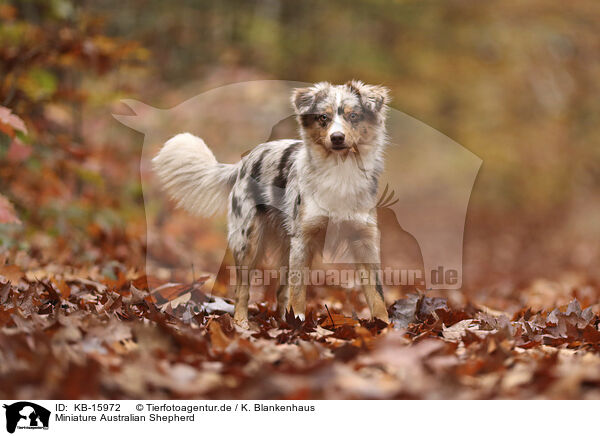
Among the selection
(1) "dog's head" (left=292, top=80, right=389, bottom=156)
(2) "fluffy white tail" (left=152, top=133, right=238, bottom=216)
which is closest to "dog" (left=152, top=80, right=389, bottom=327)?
(1) "dog's head" (left=292, top=80, right=389, bottom=156)

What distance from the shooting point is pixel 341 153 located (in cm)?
388

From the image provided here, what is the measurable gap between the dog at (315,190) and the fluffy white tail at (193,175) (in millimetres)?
359

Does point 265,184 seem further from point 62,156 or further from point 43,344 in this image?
point 62,156

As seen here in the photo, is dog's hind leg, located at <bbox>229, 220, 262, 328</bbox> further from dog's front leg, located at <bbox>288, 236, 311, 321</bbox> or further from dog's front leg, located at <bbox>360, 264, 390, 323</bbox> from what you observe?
dog's front leg, located at <bbox>360, 264, 390, 323</bbox>

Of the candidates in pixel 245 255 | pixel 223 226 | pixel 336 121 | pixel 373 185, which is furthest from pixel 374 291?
pixel 223 226

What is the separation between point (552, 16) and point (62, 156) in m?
11.3

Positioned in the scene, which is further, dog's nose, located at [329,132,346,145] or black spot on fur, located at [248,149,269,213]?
black spot on fur, located at [248,149,269,213]

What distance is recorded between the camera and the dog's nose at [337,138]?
3.72m

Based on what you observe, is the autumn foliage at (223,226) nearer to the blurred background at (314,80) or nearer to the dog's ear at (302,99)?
the blurred background at (314,80)

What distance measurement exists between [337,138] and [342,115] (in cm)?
19

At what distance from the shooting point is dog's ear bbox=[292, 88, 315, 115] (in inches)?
156

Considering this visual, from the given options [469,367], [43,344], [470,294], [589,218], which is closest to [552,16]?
[589,218]

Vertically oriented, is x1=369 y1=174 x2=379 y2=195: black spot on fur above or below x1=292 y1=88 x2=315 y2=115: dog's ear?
below
